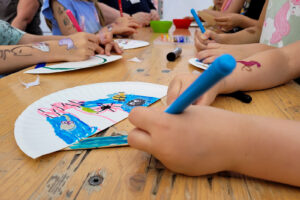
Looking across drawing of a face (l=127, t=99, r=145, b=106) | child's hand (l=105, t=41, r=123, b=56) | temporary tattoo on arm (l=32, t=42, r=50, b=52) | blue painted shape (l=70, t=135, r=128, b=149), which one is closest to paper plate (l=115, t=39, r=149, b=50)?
child's hand (l=105, t=41, r=123, b=56)

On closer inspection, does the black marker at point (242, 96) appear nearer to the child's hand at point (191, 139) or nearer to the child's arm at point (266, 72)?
the child's arm at point (266, 72)

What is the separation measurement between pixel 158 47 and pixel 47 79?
54 cm

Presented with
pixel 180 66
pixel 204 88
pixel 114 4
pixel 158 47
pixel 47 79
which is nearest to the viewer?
pixel 204 88

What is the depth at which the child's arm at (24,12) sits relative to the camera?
1.40 metres

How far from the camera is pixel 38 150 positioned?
28 cm

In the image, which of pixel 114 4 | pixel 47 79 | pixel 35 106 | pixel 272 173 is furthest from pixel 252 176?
pixel 114 4

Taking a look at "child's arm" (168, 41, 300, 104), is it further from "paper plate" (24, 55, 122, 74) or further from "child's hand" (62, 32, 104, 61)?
"child's hand" (62, 32, 104, 61)

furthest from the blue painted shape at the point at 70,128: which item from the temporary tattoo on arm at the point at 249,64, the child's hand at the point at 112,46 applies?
the child's hand at the point at 112,46

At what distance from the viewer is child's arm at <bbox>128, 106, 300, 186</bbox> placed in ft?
0.74

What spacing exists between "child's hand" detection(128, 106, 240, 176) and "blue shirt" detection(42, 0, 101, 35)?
1052 mm

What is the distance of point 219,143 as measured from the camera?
230 millimetres

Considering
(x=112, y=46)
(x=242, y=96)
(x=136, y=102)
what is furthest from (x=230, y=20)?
(x=136, y=102)

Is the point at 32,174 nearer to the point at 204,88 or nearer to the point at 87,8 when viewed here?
the point at 204,88

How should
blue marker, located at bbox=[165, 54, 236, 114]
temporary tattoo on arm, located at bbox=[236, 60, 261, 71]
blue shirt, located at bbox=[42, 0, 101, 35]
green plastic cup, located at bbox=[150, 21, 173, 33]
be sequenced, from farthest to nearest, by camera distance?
green plastic cup, located at bbox=[150, 21, 173, 33], blue shirt, located at bbox=[42, 0, 101, 35], temporary tattoo on arm, located at bbox=[236, 60, 261, 71], blue marker, located at bbox=[165, 54, 236, 114]
